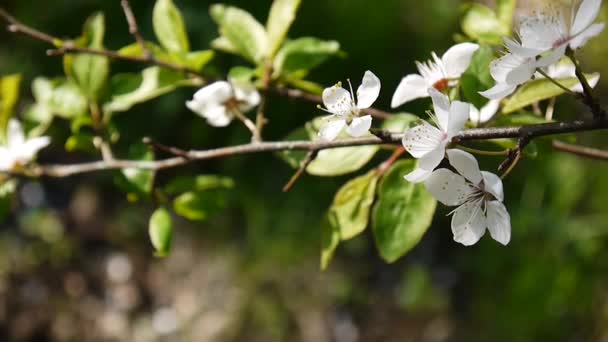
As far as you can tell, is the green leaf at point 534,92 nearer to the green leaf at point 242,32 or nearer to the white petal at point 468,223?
the white petal at point 468,223

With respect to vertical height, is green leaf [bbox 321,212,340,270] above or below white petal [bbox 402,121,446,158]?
below

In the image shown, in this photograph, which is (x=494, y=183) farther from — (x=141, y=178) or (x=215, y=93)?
(x=141, y=178)

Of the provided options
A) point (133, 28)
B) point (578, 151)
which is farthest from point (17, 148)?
point (578, 151)

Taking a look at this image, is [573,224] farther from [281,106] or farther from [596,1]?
[596,1]

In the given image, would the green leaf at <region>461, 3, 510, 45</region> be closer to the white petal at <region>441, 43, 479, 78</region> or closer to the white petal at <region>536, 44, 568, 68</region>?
the white petal at <region>441, 43, 479, 78</region>

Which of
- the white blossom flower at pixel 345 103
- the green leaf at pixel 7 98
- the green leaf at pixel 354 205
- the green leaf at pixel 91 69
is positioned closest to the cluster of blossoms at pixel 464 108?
the white blossom flower at pixel 345 103

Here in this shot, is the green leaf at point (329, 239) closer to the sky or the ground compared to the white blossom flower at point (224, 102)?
closer to the ground

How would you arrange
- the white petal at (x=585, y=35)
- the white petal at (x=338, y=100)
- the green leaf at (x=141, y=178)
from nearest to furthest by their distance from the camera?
the white petal at (x=585, y=35)
the white petal at (x=338, y=100)
the green leaf at (x=141, y=178)

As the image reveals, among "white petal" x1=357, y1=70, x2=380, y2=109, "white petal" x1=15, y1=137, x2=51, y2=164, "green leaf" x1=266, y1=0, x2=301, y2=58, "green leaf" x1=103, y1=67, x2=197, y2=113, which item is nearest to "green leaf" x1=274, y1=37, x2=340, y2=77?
"green leaf" x1=266, y1=0, x2=301, y2=58

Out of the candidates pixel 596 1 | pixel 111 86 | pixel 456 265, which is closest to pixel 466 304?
pixel 456 265

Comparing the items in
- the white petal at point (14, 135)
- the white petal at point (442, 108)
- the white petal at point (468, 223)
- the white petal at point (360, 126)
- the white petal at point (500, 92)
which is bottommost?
the white petal at point (14, 135)
